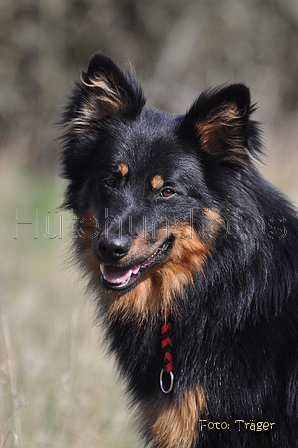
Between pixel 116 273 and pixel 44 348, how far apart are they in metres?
2.62

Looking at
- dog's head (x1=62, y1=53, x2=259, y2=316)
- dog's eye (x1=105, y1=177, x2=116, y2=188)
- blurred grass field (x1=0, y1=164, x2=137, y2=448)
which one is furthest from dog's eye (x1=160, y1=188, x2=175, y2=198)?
blurred grass field (x1=0, y1=164, x2=137, y2=448)

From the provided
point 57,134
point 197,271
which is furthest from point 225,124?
point 57,134

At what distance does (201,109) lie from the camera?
3205 millimetres

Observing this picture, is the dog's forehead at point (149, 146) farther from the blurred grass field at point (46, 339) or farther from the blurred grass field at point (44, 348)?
the blurred grass field at point (44, 348)

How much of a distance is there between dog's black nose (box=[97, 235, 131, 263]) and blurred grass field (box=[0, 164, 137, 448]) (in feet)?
3.21

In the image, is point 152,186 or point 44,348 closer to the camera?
point 152,186

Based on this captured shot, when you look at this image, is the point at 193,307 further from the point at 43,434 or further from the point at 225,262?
the point at 43,434

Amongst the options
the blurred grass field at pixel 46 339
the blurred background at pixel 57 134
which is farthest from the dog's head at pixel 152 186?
the blurred background at pixel 57 134

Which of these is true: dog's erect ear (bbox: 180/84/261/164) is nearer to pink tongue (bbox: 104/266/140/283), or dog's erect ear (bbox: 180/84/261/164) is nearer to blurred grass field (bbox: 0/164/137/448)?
pink tongue (bbox: 104/266/140/283)

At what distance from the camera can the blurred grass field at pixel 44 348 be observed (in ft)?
13.5

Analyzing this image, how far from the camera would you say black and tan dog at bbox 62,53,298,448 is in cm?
287

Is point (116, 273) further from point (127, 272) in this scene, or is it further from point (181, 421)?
point (181, 421)

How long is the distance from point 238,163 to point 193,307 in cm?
97

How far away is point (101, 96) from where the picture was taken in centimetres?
356
